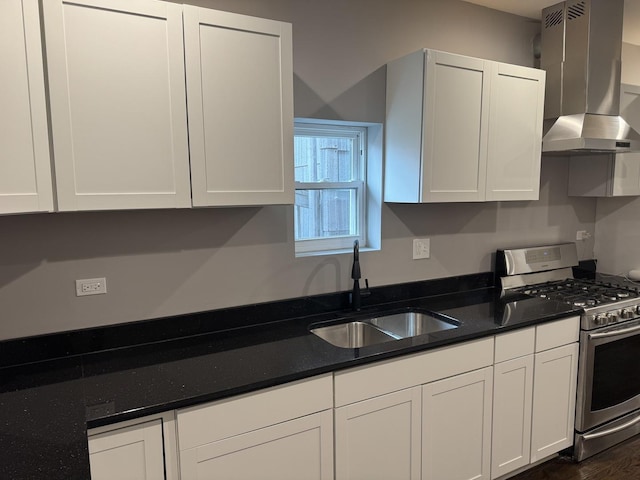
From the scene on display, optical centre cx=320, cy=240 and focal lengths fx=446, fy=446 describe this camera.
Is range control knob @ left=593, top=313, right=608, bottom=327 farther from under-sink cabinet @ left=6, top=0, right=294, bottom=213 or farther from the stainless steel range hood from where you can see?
under-sink cabinet @ left=6, top=0, right=294, bottom=213

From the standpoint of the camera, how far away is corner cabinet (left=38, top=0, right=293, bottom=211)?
Answer: 1486 mm

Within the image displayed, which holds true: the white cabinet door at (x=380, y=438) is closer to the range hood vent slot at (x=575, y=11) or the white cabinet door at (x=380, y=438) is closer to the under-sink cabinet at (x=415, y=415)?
the under-sink cabinet at (x=415, y=415)

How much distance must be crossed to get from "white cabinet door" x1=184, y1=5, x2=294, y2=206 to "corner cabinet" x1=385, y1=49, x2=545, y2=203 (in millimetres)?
767

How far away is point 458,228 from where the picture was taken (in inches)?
113

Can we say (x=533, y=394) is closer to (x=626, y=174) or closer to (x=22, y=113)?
(x=626, y=174)

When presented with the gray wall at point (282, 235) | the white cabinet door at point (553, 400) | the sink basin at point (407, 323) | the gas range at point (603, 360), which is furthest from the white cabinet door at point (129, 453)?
the gas range at point (603, 360)

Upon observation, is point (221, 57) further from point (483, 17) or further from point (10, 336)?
point (483, 17)

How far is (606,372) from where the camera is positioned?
257 centimetres

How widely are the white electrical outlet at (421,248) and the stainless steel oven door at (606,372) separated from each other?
96cm

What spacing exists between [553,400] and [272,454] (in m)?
1.67

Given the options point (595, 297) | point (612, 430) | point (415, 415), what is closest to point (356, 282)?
point (415, 415)

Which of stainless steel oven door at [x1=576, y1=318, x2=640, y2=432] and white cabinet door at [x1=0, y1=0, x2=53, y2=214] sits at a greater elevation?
white cabinet door at [x1=0, y1=0, x2=53, y2=214]

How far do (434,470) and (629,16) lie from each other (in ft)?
10.1

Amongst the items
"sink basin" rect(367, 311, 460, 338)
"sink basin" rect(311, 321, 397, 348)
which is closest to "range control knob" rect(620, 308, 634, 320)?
"sink basin" rect(367, 311, 460, 338)
